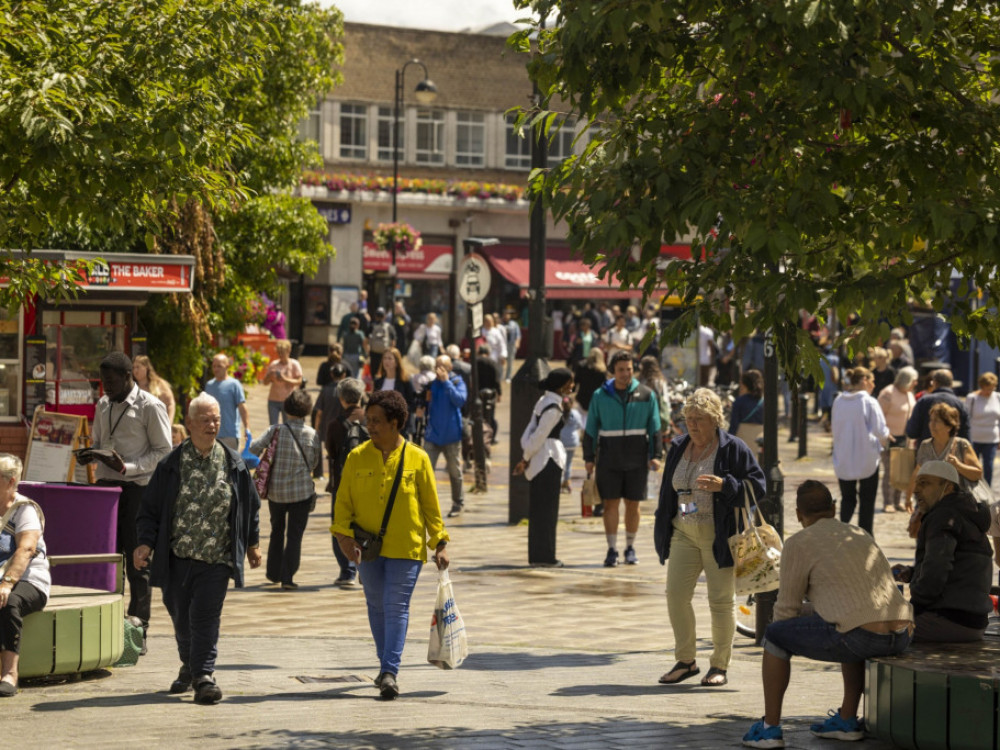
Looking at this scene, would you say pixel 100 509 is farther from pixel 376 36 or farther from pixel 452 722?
pixel 376 36

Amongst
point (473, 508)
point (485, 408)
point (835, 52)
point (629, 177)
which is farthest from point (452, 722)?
point (485, 408)

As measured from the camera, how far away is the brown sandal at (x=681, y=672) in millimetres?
9188

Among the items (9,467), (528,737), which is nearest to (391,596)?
(528,737)

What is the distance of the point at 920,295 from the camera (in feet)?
25.7

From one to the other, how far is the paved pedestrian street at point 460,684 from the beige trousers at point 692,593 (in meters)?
0.22

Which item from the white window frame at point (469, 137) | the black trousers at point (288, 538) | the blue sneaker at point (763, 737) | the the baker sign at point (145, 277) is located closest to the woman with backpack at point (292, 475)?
the black trousers at point (288, 538)

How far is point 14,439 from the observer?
18.6 metres

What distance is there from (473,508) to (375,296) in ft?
110

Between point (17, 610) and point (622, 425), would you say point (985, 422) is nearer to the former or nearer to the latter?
point (622, 425)

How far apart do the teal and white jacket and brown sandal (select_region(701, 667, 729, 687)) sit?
504cm

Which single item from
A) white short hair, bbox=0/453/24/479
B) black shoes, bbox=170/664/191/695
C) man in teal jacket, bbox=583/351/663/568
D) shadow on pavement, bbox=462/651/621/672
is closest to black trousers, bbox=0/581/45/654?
white short hair, bbox=0/453/24/479

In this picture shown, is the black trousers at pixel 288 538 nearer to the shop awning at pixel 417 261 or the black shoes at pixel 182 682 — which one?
the black shoes at pixel 182 682

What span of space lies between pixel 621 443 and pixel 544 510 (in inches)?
35.0

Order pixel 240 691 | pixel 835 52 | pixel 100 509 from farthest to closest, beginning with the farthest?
pixel 100 509
pixel 240 691
pixel 835 52
